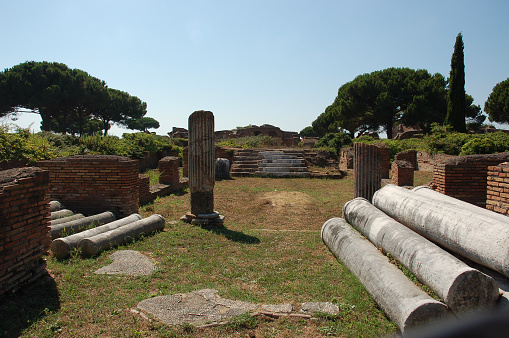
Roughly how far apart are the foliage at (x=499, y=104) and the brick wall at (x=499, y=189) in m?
33.0

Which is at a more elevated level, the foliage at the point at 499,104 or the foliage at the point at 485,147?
the foliage at the point at 499,104

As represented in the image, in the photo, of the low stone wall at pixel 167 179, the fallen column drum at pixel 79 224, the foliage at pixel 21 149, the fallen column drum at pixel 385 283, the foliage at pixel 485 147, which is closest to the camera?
the fallen column drum at pixel 385 283

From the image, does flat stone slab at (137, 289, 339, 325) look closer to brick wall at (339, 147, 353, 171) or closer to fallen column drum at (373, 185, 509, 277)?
fallen column drum at (373, 185, 509, 277)

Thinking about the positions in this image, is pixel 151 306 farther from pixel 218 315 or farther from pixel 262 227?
pixel 262 227

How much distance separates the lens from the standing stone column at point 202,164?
6945mm

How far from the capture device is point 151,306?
126 inches

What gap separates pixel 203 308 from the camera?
10.5ft

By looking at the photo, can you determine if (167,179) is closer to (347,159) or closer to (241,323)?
(241,323)

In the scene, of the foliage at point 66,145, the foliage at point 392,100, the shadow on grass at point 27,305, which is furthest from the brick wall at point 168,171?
the foliage at point 392,100

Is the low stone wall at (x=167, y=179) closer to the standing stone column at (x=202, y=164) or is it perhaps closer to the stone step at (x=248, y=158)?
the standing stone column at (x=202, y=164)

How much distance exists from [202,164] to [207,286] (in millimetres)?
3553

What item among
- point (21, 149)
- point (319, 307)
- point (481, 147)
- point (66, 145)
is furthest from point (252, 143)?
point (319, 307)

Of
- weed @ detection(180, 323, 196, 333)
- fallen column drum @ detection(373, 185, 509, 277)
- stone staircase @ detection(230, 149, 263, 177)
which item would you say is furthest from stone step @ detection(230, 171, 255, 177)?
weed @ detection(180, 323, 196, 333)

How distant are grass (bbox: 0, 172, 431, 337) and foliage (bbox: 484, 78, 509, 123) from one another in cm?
3307
